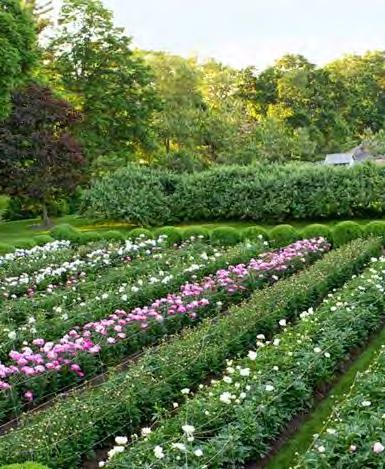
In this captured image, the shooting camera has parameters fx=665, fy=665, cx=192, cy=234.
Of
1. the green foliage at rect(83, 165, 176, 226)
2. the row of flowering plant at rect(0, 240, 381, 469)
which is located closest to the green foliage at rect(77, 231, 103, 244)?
the green foliage at rect(83, 165, 176, 226)

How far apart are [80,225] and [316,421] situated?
18.3 metres

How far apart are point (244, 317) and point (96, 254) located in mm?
5972

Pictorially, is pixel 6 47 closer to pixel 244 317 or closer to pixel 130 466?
pixel 244 317

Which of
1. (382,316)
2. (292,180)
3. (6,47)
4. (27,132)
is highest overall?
(6,47)

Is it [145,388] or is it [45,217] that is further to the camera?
[45,217]

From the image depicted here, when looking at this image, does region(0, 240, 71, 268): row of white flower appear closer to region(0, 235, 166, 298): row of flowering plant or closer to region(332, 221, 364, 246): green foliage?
region(0, 235, 166, 298): row of flowering plant

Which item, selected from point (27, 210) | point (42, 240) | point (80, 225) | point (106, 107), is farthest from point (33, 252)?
point (106, 107)

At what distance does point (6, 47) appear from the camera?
1883 cm

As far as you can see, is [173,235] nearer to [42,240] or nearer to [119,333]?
[42,240]

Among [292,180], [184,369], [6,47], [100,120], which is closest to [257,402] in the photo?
[184,369]

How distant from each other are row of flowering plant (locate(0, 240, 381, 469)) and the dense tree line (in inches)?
512

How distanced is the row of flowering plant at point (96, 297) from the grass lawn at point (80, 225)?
6783mm

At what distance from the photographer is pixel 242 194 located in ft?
68.1

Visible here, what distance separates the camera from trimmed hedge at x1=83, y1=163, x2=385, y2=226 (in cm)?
1914
